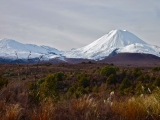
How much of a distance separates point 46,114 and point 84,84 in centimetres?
1764

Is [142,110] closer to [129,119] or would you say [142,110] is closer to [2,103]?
[129,119]

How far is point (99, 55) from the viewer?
18938 cm

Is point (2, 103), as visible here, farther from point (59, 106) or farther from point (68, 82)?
point (68, 82)

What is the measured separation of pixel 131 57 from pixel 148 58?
910cm

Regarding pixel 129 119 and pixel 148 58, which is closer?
pixel 129 119

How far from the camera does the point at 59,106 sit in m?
5.98

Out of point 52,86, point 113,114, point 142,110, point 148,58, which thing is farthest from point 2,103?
point 148,58

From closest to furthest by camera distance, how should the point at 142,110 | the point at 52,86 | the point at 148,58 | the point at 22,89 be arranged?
the point at 142,110, the point at 22,89, the point at 52,86, the point at 148,58

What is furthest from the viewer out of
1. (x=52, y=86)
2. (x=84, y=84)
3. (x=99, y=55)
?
(x=99, y=55)

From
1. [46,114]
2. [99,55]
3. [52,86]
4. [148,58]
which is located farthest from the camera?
[99,55]

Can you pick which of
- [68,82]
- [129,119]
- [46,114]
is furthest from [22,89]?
[68,82]

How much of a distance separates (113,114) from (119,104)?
0.51m

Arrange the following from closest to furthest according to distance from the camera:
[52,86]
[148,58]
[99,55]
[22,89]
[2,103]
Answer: [2,103] < [22,89] < [52,86] < [148,58] < [99,55]

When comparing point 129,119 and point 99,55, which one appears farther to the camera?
point 99,55
